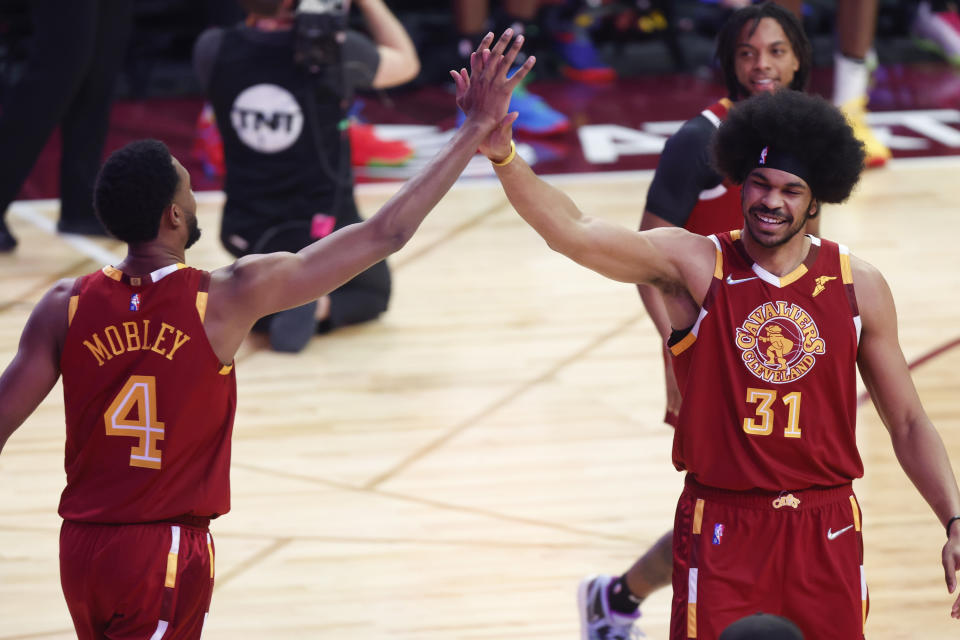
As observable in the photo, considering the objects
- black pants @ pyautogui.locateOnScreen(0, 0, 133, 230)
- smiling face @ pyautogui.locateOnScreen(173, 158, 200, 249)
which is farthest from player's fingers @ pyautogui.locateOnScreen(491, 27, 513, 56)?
black pants @ pyautogui.locateOnScreen(0, 0, 133, 230)

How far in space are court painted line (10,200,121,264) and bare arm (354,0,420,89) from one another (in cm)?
163

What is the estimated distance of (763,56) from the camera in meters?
3.74

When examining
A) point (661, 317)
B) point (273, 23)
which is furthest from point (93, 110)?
point (661, 317)

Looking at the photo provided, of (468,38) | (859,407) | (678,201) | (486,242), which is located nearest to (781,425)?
(678,201)

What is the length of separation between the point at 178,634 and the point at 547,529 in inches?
71.8

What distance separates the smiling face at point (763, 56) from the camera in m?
3.73

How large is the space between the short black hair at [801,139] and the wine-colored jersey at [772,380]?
210mm

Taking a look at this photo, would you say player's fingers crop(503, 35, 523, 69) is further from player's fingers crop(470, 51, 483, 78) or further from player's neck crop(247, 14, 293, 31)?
player's neck crop(247, 14, 293, 31)

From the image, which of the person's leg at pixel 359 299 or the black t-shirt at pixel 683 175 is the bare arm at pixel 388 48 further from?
the black t-shirt at pixel 683 175

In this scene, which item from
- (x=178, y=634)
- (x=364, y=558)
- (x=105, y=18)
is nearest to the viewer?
(x=178, y=634)

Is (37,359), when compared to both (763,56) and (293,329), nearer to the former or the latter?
(763,56)

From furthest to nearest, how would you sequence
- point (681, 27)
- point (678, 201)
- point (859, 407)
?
point (681, 27) < point (859, 407) < point (678, 201)

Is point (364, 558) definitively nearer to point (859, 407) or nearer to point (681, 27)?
point (859, 407)

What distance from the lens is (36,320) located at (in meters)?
2.75
